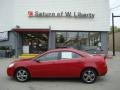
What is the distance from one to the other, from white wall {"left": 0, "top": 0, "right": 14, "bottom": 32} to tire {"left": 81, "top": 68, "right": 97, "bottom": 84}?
58.5ft

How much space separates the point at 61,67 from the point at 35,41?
56.4 feet

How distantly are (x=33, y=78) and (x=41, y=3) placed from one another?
16.3 meters

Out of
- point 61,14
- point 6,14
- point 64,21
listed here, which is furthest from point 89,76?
point 6,14

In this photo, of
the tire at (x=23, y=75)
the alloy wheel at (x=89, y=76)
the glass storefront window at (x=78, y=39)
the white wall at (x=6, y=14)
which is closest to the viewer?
the alloy wheel at (x=89, y=76)

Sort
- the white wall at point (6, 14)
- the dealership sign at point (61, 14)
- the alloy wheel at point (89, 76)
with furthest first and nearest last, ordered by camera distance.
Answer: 1. the white wall at point (6, 14)
2. the dealership sign at point (61, 14)
3. the alloy wheel at point (89, 76)

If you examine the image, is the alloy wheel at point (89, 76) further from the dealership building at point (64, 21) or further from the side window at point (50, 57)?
the dealership building at point (64, 21)

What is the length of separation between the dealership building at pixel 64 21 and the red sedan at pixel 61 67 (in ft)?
50.6

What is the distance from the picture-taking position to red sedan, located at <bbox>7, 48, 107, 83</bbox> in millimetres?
12469

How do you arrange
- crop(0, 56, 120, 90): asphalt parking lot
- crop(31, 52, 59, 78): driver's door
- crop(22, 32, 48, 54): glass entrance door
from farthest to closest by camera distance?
crop(22, 32, 48, 54): glass entrance door
crop(31, 52, 59, 78): driver's door
crop(0, 56, 120, 90): asphalt parking lot

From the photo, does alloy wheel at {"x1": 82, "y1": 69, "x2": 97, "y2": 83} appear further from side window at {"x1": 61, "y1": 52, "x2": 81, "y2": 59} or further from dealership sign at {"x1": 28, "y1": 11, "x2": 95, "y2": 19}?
dealership sign at {"x1": 28, "y1": 11, "x2": 95, "y2": 19}

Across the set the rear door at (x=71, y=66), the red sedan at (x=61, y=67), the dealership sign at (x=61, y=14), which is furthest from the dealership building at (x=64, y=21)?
the rear door at (x=71, y=66)

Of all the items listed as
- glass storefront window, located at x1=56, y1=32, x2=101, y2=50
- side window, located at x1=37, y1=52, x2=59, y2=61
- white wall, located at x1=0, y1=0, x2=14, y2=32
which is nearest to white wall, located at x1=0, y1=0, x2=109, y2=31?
glass storefront window, located at x1=56, y1=32, x2=101, y2=50

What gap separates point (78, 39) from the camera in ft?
94.8

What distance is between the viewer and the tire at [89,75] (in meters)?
12.4
